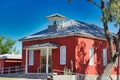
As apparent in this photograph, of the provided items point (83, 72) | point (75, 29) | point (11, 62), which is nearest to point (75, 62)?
point (83, 72)

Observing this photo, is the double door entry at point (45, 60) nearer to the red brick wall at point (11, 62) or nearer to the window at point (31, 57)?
the window at point (31, 57)

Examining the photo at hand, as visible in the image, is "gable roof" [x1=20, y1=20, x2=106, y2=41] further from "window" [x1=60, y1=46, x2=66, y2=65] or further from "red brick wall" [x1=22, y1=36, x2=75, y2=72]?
"window" [x1=60, y1=46, x2=66, y2=65]

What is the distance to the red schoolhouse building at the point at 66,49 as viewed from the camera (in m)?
31.4

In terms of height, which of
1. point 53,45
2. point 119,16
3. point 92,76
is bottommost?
point 92,76

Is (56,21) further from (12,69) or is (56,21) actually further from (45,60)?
(12,69)

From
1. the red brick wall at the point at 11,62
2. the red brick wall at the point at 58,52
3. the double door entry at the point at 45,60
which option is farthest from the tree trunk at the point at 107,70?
the red brick wall at the point at 11,62

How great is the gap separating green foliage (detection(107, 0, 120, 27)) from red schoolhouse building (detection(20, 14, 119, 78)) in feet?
21.0

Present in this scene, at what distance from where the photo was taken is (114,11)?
2452cm

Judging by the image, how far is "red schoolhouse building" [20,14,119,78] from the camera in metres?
31.4

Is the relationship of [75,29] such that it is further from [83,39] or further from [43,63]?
[43,63]

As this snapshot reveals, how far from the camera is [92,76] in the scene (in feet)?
105

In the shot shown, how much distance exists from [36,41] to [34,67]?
3233 mm

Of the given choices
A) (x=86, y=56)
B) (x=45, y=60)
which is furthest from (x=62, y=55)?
(x=45, y=60)

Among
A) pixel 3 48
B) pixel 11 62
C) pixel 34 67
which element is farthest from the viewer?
pixel 3 48
